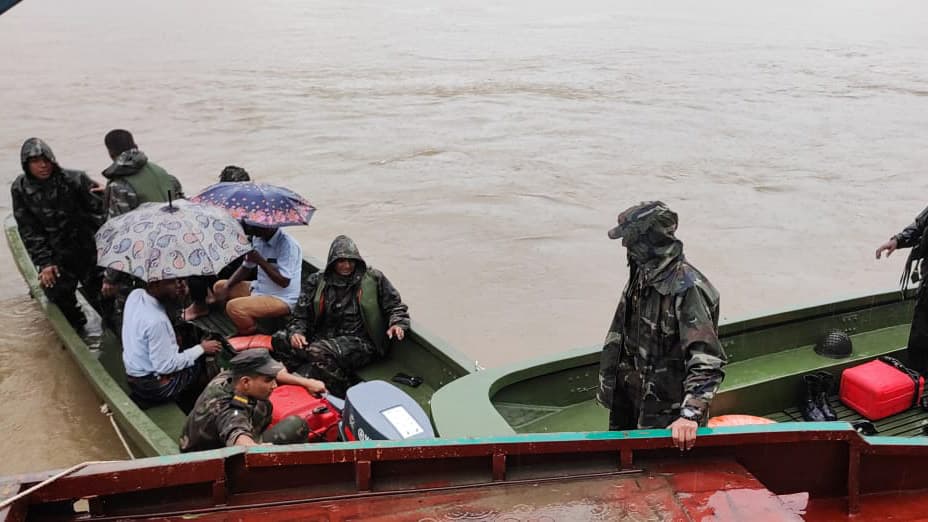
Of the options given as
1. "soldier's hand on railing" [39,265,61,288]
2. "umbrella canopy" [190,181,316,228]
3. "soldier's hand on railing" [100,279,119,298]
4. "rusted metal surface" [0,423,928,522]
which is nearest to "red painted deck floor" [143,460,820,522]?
"rusted metal surface" [0,423,928,522]

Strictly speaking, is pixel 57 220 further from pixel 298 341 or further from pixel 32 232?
pixel 298 341

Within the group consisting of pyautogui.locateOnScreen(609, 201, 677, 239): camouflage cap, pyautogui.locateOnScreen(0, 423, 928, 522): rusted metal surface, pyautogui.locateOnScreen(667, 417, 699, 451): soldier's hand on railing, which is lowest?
pyautogui.locateOnScreen(0, 423, 928, 522): rusted metal surface

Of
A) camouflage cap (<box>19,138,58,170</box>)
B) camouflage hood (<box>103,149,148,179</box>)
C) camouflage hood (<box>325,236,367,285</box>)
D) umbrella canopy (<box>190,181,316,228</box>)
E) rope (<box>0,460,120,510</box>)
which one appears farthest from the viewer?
camouflage hood (<box>103,149,148,179</box>)

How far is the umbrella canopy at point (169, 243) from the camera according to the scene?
13.5ft

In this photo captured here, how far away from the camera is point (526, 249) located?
423 inches

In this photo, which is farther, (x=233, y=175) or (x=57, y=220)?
(x=233, y=175)

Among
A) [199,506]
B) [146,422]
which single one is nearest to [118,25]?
[146,422]

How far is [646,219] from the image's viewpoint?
2.90 metres

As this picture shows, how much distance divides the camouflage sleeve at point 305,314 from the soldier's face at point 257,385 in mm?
1533

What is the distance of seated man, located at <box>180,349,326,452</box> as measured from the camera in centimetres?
340

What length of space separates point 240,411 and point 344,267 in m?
1.55

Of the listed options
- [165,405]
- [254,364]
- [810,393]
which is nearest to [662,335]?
[254,364]

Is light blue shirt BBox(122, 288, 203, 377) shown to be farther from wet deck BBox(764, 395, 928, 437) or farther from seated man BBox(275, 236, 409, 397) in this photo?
wet deck BBox(764, 395, 928, 437)

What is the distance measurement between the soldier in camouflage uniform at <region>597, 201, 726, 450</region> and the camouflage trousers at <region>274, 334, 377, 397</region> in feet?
6.73
